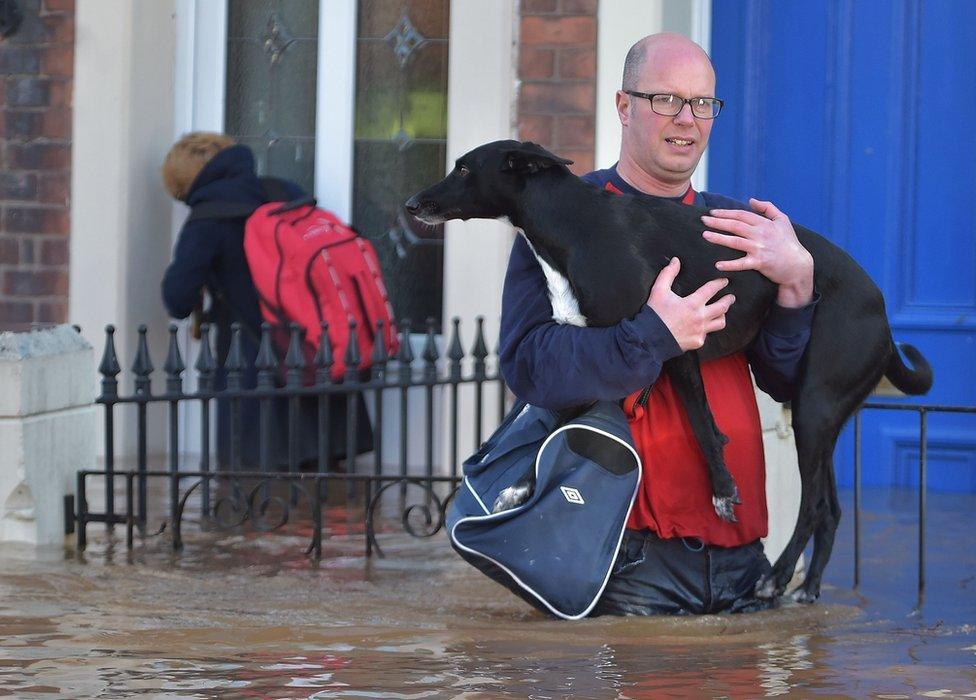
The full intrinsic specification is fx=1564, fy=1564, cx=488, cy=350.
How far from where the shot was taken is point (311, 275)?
6.86 meters

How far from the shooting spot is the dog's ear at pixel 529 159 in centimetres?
392

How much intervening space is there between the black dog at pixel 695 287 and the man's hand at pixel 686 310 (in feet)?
0.20

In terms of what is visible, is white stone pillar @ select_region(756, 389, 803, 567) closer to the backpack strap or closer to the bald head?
the bald head

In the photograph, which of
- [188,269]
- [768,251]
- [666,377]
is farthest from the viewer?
[188,269]

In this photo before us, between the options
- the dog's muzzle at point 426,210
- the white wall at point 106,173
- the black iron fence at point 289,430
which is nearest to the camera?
the dog's muzzle at point 426,210

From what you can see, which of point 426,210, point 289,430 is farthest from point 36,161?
point 426,210

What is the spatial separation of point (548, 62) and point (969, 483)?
2.51 m

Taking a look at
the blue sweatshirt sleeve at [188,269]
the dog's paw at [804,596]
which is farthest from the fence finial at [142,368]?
the dog's paw at [804,596]

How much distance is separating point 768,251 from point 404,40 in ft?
13.5

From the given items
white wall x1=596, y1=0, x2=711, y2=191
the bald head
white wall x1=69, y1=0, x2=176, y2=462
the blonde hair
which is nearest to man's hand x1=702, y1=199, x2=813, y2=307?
the bald head

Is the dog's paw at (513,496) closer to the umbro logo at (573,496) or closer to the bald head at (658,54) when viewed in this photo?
the umbro logo at (573,496)

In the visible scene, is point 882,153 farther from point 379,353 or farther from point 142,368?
point 142,368

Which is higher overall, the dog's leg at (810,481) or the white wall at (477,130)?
the white wall at (477,130)

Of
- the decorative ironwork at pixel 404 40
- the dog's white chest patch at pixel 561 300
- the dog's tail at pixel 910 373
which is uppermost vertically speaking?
the decorative ironwork at pixel 404 40
